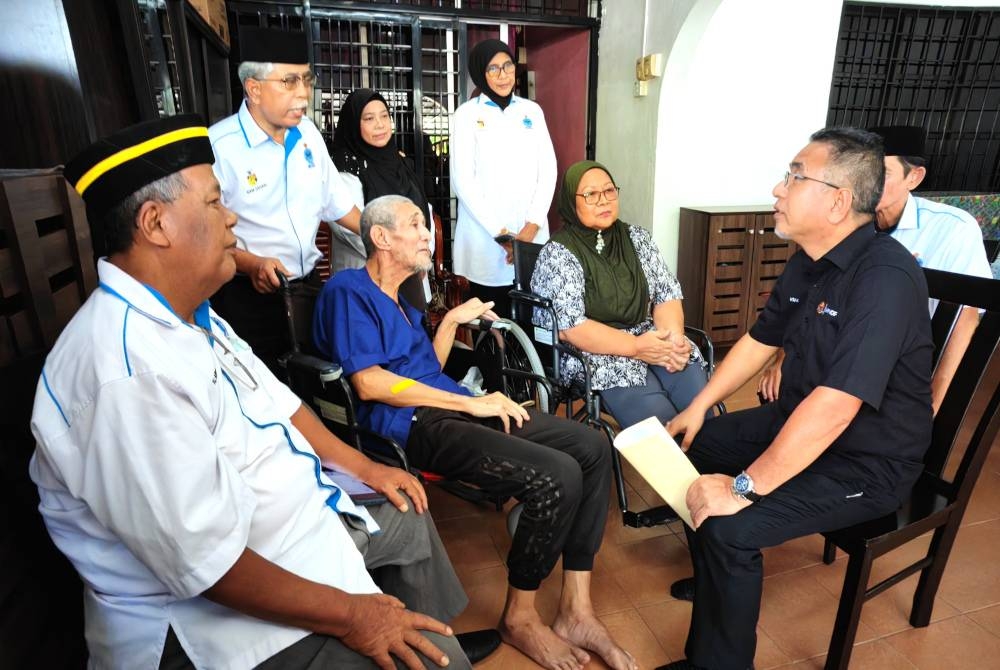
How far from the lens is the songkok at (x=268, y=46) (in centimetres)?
211

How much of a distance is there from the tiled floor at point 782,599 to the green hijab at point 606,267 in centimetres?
84

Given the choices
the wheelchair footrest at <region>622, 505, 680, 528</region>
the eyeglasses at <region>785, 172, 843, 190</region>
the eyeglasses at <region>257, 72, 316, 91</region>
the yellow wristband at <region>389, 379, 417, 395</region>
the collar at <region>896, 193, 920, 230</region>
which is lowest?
the wheelchair footrest at <region>622, 505, 680, 528</region>

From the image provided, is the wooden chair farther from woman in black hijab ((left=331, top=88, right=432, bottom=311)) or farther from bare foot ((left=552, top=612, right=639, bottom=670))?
woman in black hijab ((left=331, top=88, right=432, bottom=311))

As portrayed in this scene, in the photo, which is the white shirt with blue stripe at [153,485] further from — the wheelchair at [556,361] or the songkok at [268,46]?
the songkok at [268,46]

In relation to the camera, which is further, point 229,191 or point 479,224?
point 479,224

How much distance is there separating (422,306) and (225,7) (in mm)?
2983

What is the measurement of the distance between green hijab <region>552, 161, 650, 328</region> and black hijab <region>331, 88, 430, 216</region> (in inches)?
34.0

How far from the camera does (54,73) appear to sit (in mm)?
1526

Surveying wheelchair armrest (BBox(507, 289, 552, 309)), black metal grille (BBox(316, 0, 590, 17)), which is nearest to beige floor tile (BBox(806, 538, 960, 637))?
wheelchair armrest (BBox(507, 289, 552, 309))

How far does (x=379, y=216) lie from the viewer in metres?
1.89

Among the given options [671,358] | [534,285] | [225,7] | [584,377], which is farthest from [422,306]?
[225,7]

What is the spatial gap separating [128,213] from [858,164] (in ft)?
5.31

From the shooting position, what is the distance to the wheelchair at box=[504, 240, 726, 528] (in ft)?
6.57

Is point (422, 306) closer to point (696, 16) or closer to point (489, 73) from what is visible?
point (489, 73)
